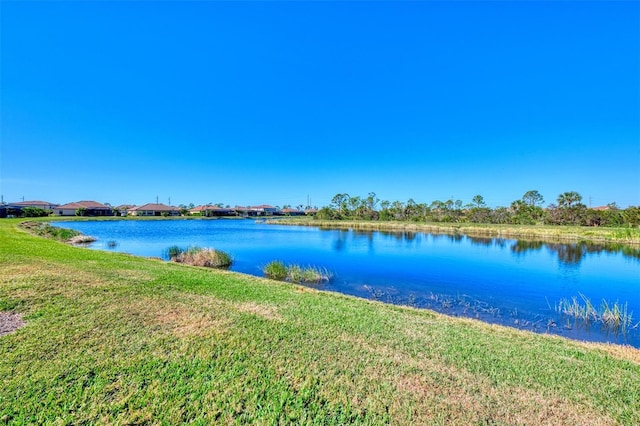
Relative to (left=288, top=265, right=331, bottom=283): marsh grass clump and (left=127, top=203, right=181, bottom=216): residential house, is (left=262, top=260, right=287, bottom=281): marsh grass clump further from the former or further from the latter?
(left=127, top=203, right=181, bottom=216): residential house

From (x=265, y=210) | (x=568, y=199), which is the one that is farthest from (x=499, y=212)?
(x=265, y=210)

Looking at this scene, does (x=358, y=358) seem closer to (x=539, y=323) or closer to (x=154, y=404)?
(x=154, y=404)

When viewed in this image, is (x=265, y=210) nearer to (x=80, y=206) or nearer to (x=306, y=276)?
(x=80, y=206)

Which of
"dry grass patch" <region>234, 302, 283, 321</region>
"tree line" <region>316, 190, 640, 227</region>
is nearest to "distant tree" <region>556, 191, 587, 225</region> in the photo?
"tree line" <region>316, 190, 640, 227</region>

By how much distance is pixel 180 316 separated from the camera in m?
5.70

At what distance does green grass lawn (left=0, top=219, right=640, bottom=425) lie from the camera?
312 centimetres

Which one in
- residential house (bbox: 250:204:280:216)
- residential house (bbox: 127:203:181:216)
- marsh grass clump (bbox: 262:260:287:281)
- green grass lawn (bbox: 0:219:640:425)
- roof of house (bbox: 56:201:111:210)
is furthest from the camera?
residential house (bbox: 250:204:280:216)

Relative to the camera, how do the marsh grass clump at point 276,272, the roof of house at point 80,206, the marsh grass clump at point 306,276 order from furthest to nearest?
1. the roof of house at point 80,206
2. the marsh grass clump at point 276,272
3. the marsh grass clump at point 306,276

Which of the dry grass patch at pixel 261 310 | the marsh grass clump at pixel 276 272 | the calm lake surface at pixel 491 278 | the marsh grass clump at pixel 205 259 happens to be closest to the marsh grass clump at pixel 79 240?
the calm lake surface at pixel 491 278

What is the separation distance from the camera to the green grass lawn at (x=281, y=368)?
312 cm

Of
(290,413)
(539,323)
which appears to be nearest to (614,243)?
(539,323)

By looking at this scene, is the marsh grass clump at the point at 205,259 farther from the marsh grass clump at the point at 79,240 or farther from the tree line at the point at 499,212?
the tree line at the point at 499,212

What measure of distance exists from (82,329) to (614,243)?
41.4 meters

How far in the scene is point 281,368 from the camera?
394 cm
